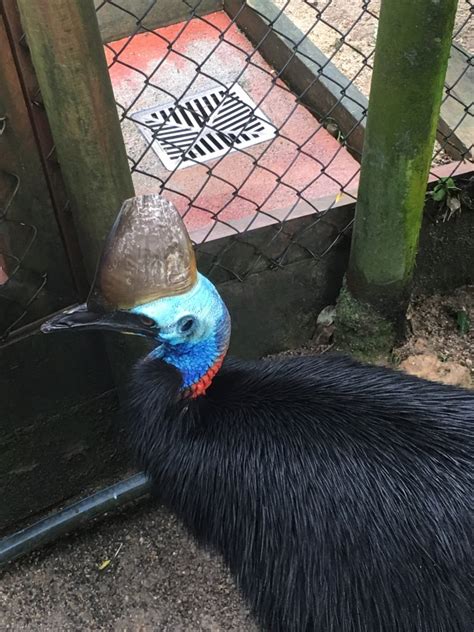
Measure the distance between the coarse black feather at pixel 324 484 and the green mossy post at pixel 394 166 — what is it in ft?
1.69

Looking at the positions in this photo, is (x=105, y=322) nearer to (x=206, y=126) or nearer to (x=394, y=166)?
(x=394, y=166)

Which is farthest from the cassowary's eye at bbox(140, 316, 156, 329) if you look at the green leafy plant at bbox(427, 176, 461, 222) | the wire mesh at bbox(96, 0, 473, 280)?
the green leafy plant at bbox(427, 176, 461, 222)

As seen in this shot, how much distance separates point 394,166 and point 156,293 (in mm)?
820

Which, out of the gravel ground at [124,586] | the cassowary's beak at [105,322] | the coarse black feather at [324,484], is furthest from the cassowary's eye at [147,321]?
the gravel ground at [124,586]

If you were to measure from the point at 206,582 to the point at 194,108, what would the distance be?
5.25 ft

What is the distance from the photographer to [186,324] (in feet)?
4.64

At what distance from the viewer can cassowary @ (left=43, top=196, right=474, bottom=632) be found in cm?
137

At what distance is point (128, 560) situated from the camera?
6.93 ft

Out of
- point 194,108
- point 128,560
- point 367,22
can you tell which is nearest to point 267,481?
point 128,560

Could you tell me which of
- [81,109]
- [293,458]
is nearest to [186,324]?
[293,458]

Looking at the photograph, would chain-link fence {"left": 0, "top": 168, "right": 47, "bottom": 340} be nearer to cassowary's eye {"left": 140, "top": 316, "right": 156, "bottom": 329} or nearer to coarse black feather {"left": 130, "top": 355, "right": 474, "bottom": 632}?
coarse black feather {"left": 130, "top": 355, "right": 474, "bottom": 632}

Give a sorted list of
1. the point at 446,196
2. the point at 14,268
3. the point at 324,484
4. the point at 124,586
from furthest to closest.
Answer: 1. the point at 446,196
2. the point at 124,586
3. the point at 14,268
4. the point at 324,484

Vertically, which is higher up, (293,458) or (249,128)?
(249,128)

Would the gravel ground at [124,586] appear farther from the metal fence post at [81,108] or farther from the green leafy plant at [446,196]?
the green leafy plant at [446,196]
